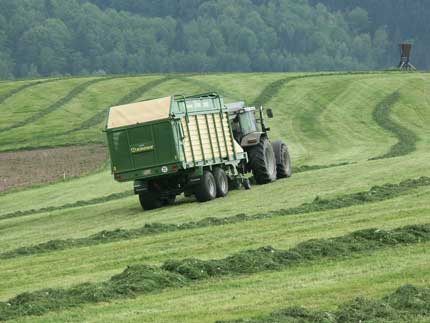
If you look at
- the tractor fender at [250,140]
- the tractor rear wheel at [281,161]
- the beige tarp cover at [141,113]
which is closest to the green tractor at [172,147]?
the beige tarp cover at [141,113]

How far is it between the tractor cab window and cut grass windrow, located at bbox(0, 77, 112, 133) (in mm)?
31857

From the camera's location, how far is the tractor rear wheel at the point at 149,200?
33.1 m

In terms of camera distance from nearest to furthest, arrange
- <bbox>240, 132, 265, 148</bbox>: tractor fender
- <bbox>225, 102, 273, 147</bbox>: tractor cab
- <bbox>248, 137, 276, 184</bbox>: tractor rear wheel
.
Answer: <bbox>240, 132, 265, 148</bbox>: tractor fender < <bbox>248, 137, 276, 184</bbox>: tractor rear wheel < <bbox>225, 102, 273, 147</bbox>: tractor cab

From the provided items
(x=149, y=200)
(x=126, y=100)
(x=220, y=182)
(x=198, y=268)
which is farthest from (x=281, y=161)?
(x=126, y=100)

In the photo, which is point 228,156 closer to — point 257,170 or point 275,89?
point 257,170

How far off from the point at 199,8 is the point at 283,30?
75.0ft

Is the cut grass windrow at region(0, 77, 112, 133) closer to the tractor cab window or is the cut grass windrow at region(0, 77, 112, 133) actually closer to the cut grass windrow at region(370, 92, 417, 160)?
the cut grass windrow at region(370, 92, 417, 160)

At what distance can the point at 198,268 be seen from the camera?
760 inches

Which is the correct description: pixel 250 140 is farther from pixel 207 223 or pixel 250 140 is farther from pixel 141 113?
pixel 207 223

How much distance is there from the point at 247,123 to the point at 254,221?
11.6 m

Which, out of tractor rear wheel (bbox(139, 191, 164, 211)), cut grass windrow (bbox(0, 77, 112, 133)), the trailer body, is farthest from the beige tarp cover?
cut grass windrow (bbox(0, 77, 112, 133))

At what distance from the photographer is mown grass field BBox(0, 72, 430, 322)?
1684 centimetres

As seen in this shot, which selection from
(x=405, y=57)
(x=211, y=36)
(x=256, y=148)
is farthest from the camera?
(x=211, y=36)

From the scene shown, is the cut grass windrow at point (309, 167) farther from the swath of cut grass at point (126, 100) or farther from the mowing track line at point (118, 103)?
the swath of cut grass at point (126, 100)
